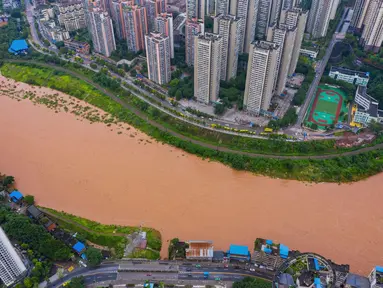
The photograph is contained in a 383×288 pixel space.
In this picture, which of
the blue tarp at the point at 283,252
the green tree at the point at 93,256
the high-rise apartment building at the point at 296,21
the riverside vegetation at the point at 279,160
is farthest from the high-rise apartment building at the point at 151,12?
the blue tarp at the point at 283,252

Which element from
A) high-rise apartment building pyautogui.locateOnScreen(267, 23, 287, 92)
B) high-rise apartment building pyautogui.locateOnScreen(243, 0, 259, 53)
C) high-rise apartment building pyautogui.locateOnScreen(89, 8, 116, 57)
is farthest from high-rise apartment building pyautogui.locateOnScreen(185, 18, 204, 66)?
high-rise apartment building pyautogui.locateOnScreen(89, 8, 116, 57)

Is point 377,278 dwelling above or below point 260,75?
below

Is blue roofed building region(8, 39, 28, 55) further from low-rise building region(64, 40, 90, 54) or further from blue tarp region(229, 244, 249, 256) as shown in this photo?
blue tarp region(229, 244, 249, 256)

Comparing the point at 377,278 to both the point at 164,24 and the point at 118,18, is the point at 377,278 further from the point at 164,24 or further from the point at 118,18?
the point at 118,18

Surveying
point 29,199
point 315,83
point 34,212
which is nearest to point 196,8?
point 315,83

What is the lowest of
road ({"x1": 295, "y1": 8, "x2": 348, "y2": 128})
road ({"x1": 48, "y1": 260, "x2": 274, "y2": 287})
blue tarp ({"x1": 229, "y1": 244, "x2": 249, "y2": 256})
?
road ({"x1": 48, "y1": 260, "x2": 274, "y2": 287})

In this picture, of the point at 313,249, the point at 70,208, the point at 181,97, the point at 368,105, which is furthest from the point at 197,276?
the point at 368,105
